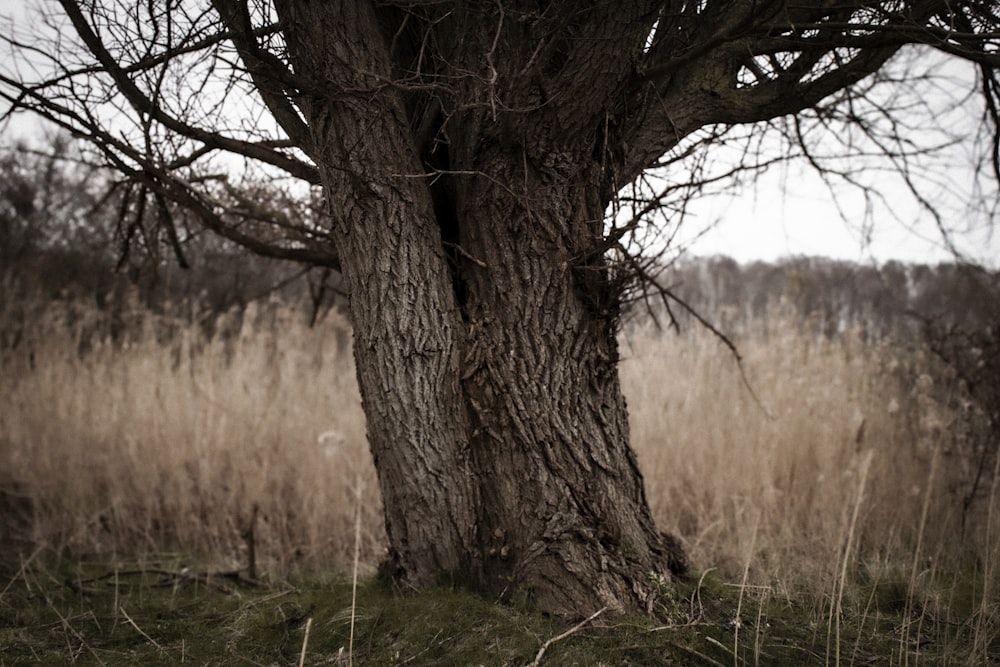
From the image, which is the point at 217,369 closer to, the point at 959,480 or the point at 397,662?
the point at 397,662

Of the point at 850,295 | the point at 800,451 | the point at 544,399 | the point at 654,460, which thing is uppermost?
the point at 850,295

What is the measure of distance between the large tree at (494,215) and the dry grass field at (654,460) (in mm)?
1207

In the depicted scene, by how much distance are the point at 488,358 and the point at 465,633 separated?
773mm

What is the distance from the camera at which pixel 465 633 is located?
1.94 metres

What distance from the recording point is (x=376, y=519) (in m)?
4.22

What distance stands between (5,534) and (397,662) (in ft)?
11.5

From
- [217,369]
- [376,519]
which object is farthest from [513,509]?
[217,369]

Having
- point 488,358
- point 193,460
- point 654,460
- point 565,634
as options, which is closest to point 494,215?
point 488,358

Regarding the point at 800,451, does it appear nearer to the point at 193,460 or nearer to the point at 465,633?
the point at 465,633

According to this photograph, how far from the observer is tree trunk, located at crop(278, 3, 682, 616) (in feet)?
6.71

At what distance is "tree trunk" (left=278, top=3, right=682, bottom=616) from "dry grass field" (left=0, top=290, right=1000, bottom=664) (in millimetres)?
1123

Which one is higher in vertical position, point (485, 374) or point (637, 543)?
point (485, 374)

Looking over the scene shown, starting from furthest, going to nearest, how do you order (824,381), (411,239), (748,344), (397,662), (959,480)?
(748,344) < (824,381) < (959,480) < (411,239) < (397,662)

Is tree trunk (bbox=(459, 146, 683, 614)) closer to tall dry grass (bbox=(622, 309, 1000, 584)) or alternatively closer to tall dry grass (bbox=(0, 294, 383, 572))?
tall dry grass (bbox=(622, 309, 1000, 584))
